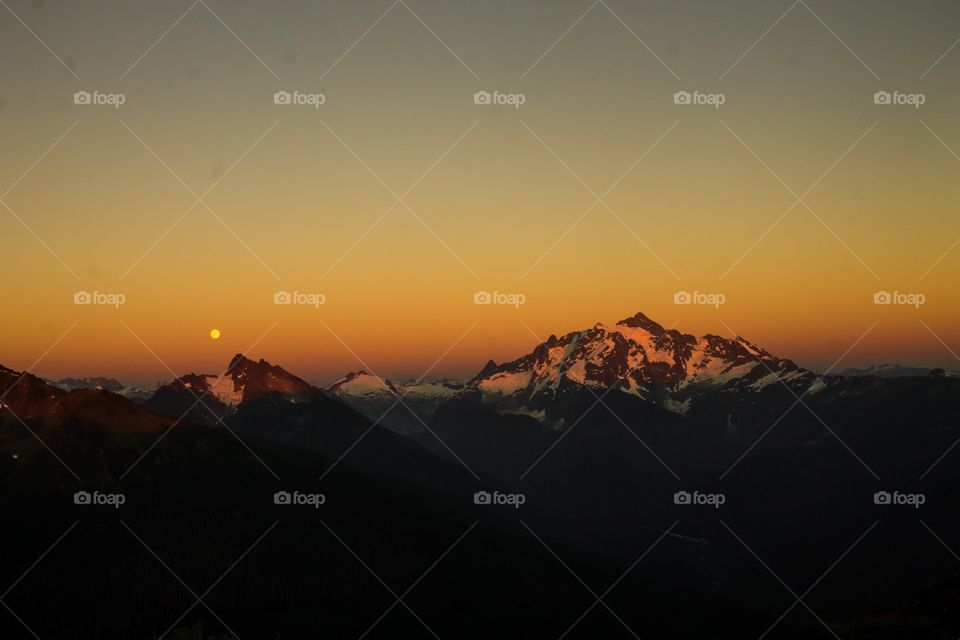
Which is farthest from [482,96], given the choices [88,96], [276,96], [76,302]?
[76,302]

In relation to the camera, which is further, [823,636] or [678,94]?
[678,94]

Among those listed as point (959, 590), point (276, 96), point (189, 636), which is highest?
point (276, 96)

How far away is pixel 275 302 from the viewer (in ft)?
420

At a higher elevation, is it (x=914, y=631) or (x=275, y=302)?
(x=275, y=302)

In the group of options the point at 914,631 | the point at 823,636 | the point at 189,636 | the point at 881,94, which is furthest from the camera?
the point at 881,94

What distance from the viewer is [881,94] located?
11756cm

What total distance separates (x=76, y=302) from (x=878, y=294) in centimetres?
12571

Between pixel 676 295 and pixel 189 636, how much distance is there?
95.6 meters

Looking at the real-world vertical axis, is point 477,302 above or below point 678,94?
below

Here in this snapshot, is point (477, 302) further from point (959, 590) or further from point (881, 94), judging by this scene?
point (959, 590)

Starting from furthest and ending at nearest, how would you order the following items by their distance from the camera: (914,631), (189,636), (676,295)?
(676,295), (189,636), (914,631)

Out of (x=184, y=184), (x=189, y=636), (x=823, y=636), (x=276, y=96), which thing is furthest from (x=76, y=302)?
(x=823, y=636)

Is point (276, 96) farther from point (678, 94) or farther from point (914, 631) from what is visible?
point (914, 631)

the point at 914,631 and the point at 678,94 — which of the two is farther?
the point at 678,94
